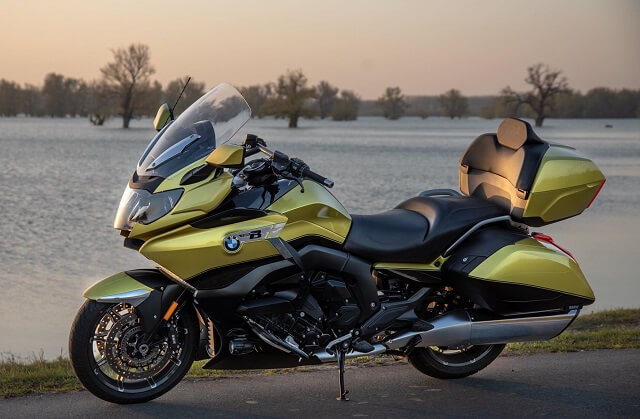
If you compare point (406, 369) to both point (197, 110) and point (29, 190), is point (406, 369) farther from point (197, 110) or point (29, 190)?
point (29, 190)

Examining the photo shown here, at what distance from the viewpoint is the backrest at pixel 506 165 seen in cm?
590

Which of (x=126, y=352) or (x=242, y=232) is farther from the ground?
(x=242, y=232)

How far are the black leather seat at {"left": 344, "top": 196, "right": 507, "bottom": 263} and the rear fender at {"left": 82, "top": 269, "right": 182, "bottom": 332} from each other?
1.08 m

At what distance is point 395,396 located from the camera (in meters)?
5.79

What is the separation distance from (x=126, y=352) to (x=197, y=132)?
135 centimetres

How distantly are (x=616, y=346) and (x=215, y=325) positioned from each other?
354cm

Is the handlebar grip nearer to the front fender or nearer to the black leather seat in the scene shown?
the black leather seat

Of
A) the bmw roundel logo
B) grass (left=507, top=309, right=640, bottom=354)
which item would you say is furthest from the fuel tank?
grass (left=507, top=309, right=640, bottom=354)

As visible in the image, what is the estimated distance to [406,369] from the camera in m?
6.50

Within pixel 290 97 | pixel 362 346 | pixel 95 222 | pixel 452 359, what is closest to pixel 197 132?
pixel 362 346

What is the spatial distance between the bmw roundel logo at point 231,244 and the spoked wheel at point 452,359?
1.61 meters

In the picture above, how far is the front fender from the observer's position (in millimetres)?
5301

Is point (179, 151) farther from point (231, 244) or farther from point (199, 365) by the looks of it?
point (199, 365)

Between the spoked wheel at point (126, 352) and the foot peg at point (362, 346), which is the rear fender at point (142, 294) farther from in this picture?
the foot peg at point (362, 346)
